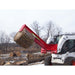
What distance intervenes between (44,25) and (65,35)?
49 centimetres

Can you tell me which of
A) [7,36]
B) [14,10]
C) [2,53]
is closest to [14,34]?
[7,36]

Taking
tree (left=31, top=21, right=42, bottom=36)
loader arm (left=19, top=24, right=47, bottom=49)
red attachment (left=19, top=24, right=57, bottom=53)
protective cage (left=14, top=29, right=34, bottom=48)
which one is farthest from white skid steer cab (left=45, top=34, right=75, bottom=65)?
protective cage (left=14, top=29, right=34, bottom=48)

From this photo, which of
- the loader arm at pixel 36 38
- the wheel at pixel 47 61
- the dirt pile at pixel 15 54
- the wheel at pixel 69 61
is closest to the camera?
the wheel at pixel 69 61

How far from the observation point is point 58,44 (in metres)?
3.76

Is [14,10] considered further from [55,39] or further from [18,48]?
[55,39]

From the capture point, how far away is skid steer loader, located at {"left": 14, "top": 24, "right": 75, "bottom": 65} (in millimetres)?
3680

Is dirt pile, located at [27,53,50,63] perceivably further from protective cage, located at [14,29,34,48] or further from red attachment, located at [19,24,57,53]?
protective cage, located at [14,29,34,48]

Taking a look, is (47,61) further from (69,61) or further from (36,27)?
(36,27)

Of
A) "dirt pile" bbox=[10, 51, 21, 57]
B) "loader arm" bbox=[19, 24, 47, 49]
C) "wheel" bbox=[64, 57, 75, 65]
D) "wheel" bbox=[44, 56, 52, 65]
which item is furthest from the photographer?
"dirt pile" bbox=[10, 51, 21, 57]

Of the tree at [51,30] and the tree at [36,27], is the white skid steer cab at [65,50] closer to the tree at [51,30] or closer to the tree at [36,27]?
the tree at [51,30]

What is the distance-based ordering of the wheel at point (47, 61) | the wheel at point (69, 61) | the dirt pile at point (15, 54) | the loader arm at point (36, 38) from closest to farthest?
the wheel at point (69, 61) → the loader arm at point (36, 38) → the wheel at point (47, 61) → the dirt pile at point (15, 54)

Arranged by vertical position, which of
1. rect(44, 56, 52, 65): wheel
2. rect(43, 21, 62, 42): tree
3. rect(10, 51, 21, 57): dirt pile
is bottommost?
rect(44, 56, 52, 65): wheel

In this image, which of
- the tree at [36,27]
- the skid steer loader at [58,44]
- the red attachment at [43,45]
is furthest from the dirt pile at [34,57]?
the tree at [36,27]

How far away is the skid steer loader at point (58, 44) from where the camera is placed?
3.68 m
